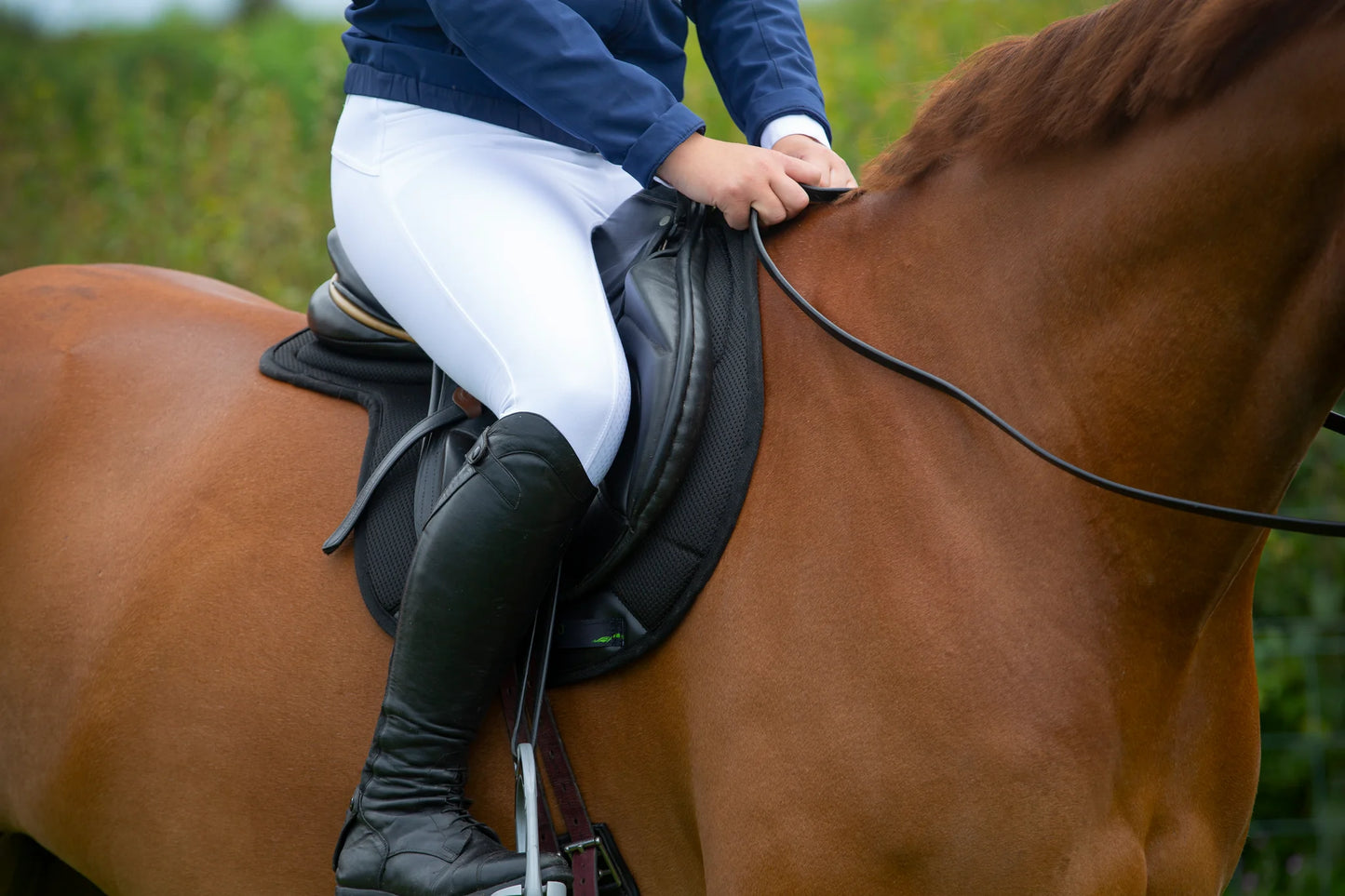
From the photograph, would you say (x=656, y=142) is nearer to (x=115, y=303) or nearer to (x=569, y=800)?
(x=569, y=800)

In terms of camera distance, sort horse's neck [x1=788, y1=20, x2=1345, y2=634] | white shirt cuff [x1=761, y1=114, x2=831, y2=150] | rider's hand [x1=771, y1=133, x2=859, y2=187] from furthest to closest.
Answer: white shirt cuff [x1=761, y1=114, x2=831, y2=150] < rider's hand [x1=771, y1=133, x2=859, y2=187] < horse's neck [x1=788, y1=20, x2=1345, y2=634]

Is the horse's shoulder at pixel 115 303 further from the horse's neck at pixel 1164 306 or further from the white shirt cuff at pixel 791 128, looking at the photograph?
the horse's neck at pixel 1164 306

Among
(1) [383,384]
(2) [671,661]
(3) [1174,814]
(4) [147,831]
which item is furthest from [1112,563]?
(4) [147,831]

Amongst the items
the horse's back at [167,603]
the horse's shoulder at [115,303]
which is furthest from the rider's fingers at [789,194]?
the horse's shoulder at [115,303]

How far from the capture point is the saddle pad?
1756 millimetres

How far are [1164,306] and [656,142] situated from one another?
2.60 feet

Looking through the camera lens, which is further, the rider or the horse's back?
the horse's back

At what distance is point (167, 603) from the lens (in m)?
2.15

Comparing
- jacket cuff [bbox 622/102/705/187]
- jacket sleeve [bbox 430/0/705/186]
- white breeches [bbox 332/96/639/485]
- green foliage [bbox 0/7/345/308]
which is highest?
jacket sleeve [bbox 430/0/705/186]

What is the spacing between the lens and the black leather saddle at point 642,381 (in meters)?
1.76

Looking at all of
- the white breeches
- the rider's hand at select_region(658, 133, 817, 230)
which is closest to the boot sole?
the white breeches

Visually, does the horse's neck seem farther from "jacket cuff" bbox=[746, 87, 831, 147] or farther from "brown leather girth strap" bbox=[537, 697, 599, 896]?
"brown leather girth strap" bbox=[537, 697, 599, 896]

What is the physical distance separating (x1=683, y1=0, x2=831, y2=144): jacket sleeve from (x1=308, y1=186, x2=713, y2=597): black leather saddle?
0.39 m

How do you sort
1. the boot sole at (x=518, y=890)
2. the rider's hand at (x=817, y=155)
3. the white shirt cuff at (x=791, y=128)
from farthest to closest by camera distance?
the white shirt cuff at (x=791, y=128) < the rider's hand at (x=817, y=155) < the boot sole at (x=518, y=890)
